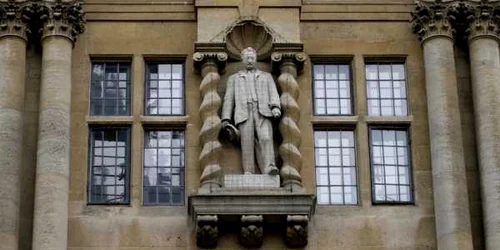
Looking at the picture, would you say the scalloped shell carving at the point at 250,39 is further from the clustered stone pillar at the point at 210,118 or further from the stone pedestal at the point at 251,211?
the stone pedestal at the point at 251,211

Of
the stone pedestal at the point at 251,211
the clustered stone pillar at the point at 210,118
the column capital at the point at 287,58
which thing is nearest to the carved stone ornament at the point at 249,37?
the column capital at the point at 287,58

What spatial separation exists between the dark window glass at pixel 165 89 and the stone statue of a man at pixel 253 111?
1.02 metres

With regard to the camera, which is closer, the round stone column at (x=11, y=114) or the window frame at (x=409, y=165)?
the round stone column at (x=11, y=114)

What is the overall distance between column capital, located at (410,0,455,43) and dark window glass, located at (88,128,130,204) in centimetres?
583

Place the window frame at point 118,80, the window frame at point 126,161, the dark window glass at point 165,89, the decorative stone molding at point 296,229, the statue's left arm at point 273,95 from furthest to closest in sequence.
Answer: the dark window glass at point 165,89 < the window frame at point 118,80 < the statue's left arm at point 273,95 < the window frame at point 126,161 < the decorative stone molding at point 296,229

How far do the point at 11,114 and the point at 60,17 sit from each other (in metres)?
2.22

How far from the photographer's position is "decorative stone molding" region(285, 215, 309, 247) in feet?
109

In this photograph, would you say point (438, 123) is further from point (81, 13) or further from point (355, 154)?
point (81, 13)

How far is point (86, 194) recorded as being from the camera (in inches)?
1330

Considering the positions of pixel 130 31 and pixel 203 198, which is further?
pixel 130 31

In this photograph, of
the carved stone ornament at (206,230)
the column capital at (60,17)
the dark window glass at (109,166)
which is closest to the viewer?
the carved stone ornament at (206,230)

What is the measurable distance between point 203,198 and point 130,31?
4.10 m

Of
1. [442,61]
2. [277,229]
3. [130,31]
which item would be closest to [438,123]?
[442,61]

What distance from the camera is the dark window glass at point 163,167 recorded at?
3394 cm
